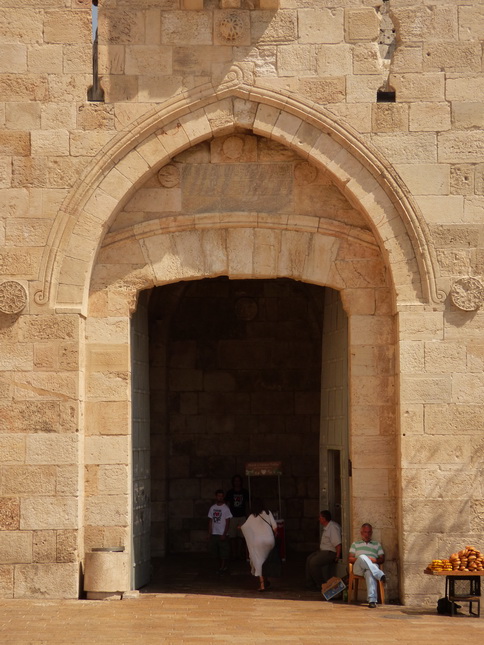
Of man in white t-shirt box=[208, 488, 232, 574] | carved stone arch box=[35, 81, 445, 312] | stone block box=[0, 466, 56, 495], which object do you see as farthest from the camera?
man in white t-shirt box=[208, 488, 232, 574]

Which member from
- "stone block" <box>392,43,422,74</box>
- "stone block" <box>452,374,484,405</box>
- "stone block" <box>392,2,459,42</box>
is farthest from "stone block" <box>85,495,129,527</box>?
"stone block" <box>392,2,459,42</box>

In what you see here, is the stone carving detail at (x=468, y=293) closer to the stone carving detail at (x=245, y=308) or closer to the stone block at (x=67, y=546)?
the stone block at (x=67, y=546)

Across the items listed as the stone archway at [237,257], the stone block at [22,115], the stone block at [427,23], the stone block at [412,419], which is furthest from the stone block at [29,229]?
the stone block at [427,23]

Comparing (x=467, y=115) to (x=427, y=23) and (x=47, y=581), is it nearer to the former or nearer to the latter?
(x=427, y=23)

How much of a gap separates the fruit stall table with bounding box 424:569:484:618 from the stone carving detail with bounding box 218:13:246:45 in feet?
17.0

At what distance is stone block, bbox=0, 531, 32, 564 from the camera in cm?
942

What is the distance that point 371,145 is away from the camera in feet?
32.0

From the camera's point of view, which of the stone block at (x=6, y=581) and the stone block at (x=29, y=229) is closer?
the stone block at (x=6, y=581)

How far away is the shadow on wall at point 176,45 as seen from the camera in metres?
9.84

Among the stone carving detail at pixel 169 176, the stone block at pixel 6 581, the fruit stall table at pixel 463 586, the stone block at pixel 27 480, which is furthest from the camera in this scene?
the stone carving detail at pixel 169 176

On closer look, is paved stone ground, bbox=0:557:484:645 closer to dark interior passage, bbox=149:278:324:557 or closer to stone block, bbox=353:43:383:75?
dark interior passage, bbox=149:278:324:557

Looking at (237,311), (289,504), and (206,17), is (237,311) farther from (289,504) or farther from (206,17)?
(206,17)

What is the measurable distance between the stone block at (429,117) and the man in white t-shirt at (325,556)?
3974mm

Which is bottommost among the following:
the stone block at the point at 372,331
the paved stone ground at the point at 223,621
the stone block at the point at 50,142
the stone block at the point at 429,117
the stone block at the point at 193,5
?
the paved stone ground at the point at 223,621
